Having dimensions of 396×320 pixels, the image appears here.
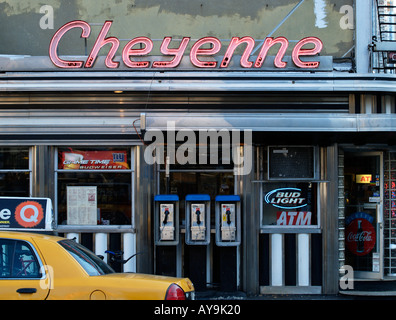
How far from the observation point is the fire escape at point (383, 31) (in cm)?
996

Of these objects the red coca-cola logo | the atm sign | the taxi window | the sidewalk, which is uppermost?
the atm sign

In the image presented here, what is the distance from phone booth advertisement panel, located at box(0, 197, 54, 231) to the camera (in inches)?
279

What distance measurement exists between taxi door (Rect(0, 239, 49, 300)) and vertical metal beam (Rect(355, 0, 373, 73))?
715 cm

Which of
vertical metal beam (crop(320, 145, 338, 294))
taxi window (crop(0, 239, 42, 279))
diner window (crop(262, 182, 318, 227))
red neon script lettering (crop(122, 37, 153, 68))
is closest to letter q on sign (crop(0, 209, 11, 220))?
taxi window (crop(0, 239, 42, 279))

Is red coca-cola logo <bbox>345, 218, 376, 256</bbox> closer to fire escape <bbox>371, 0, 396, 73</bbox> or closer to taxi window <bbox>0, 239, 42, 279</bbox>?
fire escape <bbox>371, 0, 396, 73</bbox>

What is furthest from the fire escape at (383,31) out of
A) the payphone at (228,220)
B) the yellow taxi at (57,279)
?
the yellow taxi at (57,279)

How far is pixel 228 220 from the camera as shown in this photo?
940 centimetres

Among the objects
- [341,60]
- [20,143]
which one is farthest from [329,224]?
[20,143]

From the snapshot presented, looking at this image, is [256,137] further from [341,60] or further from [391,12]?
[391,12]

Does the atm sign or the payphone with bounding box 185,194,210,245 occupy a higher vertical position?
the atm sign

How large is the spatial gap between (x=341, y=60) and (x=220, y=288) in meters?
5.01

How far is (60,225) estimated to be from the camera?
9.92 meters

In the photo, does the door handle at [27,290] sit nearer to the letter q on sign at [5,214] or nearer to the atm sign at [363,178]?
the letter q on sign at [5,214]

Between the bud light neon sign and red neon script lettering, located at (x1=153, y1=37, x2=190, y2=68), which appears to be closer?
red neon script lettering, located at (x1=153, y1=37, x2=190, y2=68)
